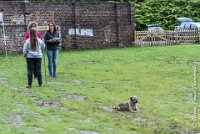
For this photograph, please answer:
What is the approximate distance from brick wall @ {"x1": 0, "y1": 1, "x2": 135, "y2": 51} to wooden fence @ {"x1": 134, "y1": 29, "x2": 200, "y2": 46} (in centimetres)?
91

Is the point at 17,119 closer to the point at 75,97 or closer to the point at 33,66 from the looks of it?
the point at 75,97

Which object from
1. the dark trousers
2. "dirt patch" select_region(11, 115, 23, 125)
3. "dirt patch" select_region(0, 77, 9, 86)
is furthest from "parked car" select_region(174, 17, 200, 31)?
"dirt patch" select_region(11, 115, 23, 125)

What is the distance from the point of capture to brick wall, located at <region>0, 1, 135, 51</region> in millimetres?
28578

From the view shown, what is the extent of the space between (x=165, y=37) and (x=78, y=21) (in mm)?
7349

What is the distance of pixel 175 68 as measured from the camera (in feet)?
60.8

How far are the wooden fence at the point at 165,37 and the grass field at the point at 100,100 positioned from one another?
13.4 meters

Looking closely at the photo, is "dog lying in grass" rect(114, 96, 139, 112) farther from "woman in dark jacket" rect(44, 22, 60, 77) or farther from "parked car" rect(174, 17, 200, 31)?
"parked car" rect(174, 17, 200, 31)

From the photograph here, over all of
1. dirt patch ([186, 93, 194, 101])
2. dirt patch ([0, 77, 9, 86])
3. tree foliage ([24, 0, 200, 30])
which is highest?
tree foliage ([24, 0, 200, 30])

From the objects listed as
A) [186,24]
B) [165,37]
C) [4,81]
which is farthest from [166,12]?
[4,81]

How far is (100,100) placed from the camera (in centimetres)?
1163

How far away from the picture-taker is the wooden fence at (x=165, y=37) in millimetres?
33516

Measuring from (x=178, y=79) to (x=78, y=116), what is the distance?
6498 millimetres

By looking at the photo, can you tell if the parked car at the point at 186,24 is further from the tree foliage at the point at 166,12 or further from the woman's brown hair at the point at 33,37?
the woman's brown hair at the point at 33,37

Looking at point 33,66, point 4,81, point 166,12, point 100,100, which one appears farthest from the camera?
point 166,12
